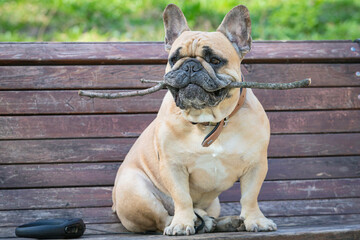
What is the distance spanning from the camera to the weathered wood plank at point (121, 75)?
3330 millimetres

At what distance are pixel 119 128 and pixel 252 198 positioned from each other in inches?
45.0

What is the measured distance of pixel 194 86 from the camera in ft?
7.46

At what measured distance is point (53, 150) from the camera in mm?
3285

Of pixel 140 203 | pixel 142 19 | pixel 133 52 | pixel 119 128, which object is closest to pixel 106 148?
pixel 119 128

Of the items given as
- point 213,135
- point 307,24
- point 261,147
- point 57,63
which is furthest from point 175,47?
point 307,24

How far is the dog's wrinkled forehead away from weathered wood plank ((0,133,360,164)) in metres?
1.06

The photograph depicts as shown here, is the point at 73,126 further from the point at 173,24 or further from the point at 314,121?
the point at 314,121

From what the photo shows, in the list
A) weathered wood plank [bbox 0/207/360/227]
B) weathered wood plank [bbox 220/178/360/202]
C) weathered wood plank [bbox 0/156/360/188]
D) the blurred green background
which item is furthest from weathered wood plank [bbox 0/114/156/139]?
the blurred green background

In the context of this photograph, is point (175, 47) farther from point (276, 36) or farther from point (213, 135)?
point (276, 36)

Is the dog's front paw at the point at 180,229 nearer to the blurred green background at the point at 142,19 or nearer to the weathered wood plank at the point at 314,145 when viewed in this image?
the weathered wood plank at the point at 314,145

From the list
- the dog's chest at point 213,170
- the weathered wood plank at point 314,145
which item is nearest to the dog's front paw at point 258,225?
the dog's chest at point 213,170

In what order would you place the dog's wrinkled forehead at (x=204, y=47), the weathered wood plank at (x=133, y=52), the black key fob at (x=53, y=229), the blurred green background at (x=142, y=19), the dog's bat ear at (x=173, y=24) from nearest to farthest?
1. the dog's wrinkled forehead at (x=204, y=47)
2. the black key fob at (x=53, y=229)
3. the dog's bat ear at (x=173, y=24)
4. the weathered wood plank at (x=133, y=52)
5. the blurred green background at (x=142, y=19)

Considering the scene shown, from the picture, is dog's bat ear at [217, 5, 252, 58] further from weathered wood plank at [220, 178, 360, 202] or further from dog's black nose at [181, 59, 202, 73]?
weathered wood plank at [220, 178, 360, 202]

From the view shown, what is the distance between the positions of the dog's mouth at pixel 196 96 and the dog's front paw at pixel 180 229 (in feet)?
1.78
